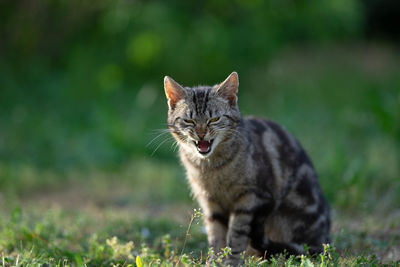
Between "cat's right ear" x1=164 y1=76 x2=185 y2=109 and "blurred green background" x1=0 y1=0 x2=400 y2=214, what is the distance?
264 centimetres

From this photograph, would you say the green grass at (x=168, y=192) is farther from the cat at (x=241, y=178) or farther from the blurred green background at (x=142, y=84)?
the cat at (x=241, y=178)

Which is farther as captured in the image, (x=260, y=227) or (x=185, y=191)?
(x=185, y=191)

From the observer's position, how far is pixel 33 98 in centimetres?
952

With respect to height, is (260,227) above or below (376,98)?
below

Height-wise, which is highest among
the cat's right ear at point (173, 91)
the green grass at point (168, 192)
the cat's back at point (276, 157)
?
the cat's right ear at point (173, 91)

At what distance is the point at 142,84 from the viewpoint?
33.2 feet

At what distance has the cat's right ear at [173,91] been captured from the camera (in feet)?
13.1

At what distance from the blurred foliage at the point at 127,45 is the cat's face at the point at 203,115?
4.86 metres

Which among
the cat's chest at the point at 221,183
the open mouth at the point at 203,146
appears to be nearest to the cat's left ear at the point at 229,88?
the open mouth at the point at 203,146

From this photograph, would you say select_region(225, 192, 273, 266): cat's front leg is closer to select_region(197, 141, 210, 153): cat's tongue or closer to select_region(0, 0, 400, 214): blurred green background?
select_region(197, 141, 210, 153): cat's tongue

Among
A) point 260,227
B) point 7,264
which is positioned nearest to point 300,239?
point 260,227

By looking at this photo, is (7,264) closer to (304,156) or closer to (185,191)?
(304,156)

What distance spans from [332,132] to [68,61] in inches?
206

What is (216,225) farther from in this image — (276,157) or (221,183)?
(276,157)
